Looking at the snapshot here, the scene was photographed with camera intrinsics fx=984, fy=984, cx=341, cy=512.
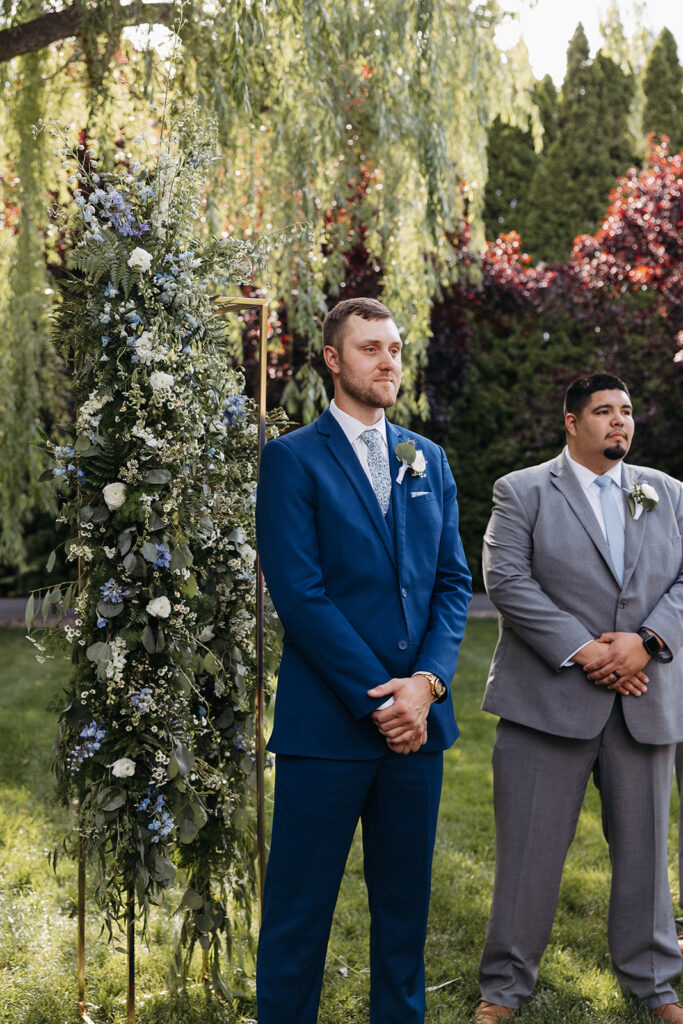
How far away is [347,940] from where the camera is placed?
12.1 ft

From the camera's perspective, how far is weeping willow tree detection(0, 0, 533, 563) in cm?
477

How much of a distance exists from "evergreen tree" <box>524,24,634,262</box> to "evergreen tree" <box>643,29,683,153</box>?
386mm

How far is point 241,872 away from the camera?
306 cm

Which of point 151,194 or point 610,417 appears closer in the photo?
point 151,194

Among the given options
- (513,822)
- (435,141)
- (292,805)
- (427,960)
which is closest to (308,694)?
(292,805)

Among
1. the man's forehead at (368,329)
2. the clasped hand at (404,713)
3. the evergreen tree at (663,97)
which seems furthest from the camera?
the evergreen tree at (663,97)

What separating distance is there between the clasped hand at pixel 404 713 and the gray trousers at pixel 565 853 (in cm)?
87

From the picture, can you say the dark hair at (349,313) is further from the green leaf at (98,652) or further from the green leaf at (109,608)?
the green leaf at (98,652)

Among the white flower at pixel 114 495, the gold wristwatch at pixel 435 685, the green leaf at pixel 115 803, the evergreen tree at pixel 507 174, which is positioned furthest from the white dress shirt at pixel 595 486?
the evergreen tree at pixel 507 174

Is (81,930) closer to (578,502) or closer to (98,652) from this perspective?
(98,652)

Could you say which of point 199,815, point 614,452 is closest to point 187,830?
point 199,815

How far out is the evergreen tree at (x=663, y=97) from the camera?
55.3 feet

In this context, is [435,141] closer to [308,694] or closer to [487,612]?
[308,694]

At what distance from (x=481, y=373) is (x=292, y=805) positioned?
388 inches
